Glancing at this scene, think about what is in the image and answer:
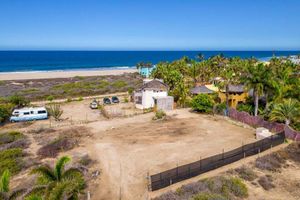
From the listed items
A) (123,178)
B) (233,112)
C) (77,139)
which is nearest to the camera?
(123,178)

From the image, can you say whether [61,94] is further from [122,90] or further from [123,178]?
[123,178]

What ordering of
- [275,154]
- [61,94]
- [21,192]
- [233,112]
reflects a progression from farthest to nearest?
[61,94] < [233,112] < [275,154] < [21,192]

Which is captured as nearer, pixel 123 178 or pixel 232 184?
pixel 232 184

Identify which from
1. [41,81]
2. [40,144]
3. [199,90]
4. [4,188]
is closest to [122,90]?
[199,90]

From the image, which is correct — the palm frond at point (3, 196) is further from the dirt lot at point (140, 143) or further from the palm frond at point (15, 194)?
the dirt lot at point (140, 143)

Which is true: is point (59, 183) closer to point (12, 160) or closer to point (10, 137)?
point (12, 160)

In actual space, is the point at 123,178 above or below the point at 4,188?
below

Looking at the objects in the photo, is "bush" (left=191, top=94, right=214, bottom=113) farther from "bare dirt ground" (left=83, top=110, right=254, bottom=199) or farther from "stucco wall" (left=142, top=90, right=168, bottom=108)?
"stucco wall" (left=142, top=90, right=168, bottom=108)
